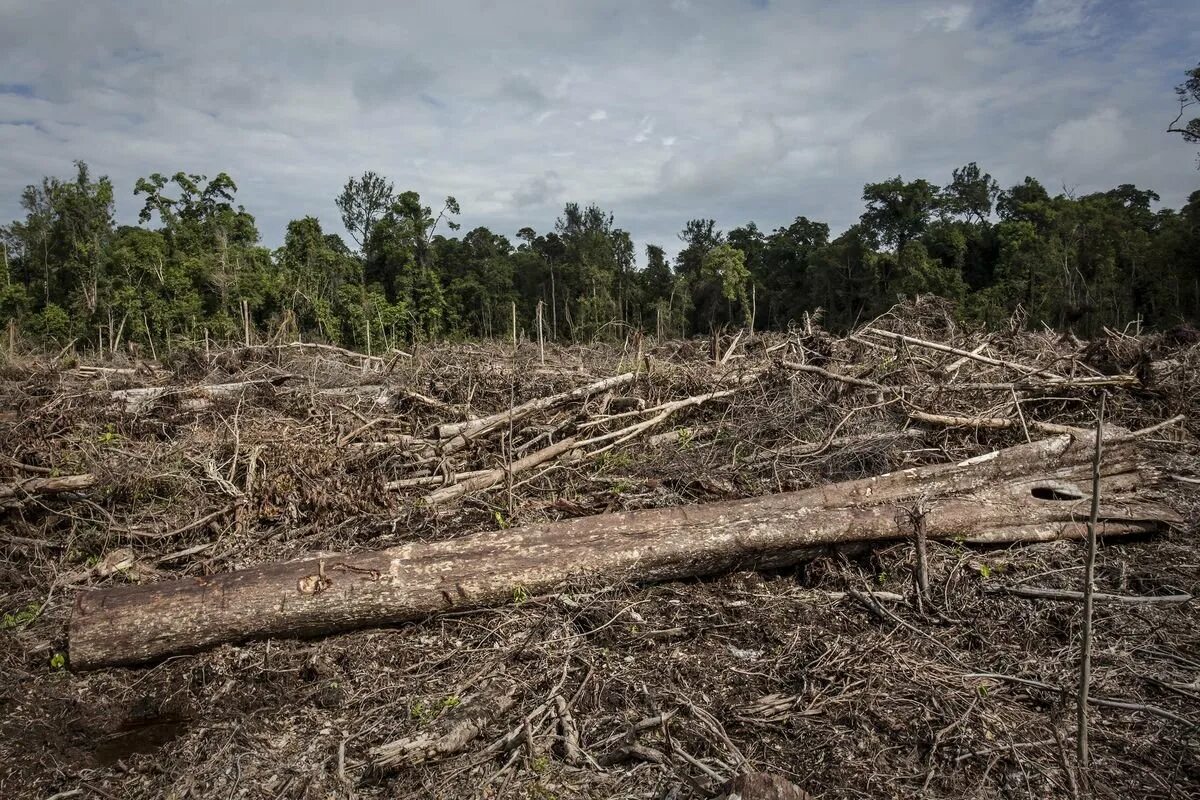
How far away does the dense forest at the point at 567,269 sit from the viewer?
24.5 m

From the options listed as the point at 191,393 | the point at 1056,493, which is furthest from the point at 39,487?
the point at 1056,493

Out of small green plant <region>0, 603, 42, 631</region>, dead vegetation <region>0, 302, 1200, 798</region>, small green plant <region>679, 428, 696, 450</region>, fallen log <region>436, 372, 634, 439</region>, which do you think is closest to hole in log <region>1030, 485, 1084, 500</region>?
dead vegetation <region>0, 302, 1200, 798</region>

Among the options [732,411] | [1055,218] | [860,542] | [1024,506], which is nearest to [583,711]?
[860,542]

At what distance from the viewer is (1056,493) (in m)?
4.54

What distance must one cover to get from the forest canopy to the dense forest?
9cm

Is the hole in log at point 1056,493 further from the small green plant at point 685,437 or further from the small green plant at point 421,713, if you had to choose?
the small green plant at point 421,713

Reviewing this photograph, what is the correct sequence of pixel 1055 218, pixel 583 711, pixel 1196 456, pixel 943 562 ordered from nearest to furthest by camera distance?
1. pixel 583 711
2. pixel 943 562
3. pixel 1196 456
4. pixel 1055 218

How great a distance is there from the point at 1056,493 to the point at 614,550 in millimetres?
3012

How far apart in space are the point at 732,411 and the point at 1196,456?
3.70 m

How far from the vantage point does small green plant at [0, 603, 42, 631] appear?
3.97 metres

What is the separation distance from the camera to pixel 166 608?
3.42m

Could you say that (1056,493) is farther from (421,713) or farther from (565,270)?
(565,270)

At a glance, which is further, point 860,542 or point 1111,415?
point 1111,415

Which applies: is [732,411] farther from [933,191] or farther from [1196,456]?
[933,191]
